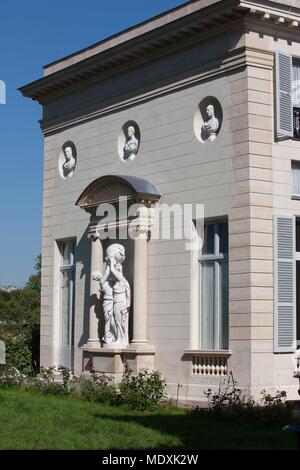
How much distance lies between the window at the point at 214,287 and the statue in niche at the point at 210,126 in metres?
1.72

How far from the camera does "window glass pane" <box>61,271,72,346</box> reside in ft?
73.0

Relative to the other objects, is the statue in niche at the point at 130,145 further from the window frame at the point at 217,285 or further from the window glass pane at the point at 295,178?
the window glass pane at the point at 295,178

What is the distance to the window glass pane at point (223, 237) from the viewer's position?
17391mm

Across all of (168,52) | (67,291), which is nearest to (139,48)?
(168,52)

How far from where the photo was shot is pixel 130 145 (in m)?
20.0

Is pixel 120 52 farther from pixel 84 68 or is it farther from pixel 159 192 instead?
pixel 159 192

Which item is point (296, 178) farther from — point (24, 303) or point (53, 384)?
point (24, 303)

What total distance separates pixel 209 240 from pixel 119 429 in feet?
19.0

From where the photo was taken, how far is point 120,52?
64.9 feet

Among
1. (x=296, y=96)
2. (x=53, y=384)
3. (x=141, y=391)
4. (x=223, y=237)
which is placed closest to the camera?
(x=141, y=391)

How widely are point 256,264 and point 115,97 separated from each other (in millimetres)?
6156

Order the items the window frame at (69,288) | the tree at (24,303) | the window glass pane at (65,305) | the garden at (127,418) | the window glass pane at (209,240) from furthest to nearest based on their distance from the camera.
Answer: the tree at (24,303)
the window glass pane at (65,305)
the window frame at (69,288)
the window glass pane at (209,240)
the garden at (127,418)

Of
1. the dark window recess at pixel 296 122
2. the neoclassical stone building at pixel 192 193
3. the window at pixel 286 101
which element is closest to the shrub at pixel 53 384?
the neoclassical stone building at pixel 192 193
